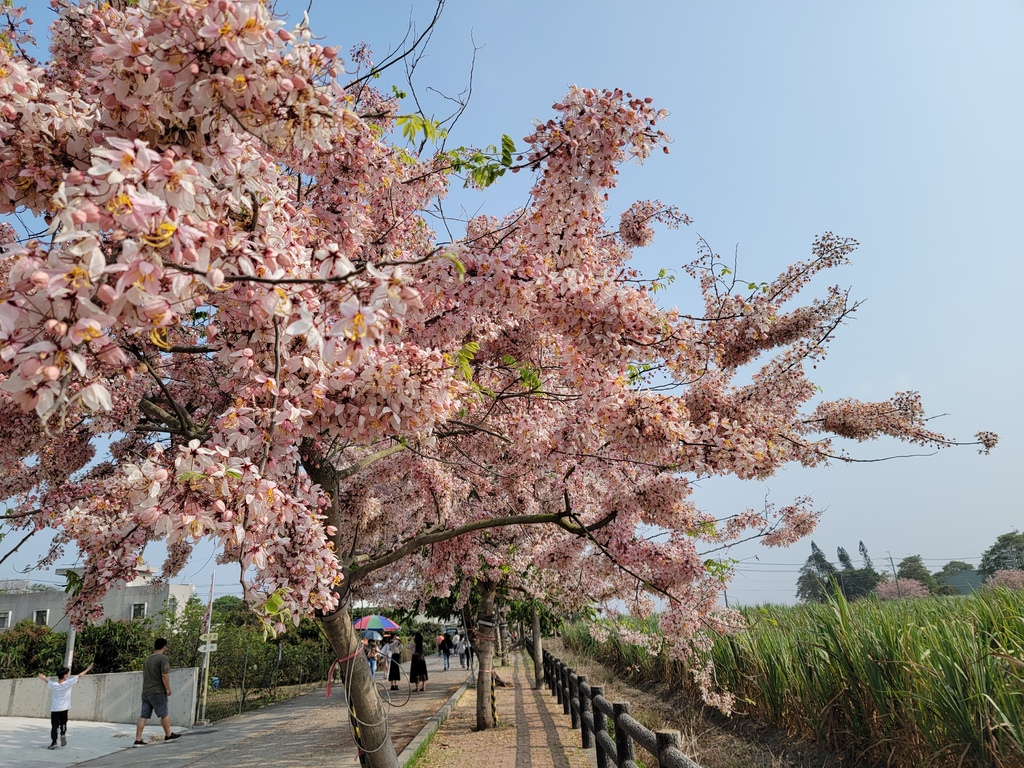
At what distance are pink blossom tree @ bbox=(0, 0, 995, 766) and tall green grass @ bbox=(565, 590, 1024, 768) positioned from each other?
5.18 ft

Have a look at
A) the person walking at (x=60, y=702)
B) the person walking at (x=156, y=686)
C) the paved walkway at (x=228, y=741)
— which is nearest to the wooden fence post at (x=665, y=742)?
the paved walkway at (x=228, y=741)

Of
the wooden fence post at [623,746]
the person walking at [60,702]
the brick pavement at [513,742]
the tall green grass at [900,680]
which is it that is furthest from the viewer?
the person walking at [60,702]

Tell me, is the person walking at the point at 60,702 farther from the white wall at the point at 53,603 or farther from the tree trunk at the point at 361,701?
the white wall at the point at 53,603

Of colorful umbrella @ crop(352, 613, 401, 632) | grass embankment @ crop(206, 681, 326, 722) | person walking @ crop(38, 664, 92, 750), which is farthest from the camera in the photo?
colorful umbrella @ crop(352, 613, 401, 632)

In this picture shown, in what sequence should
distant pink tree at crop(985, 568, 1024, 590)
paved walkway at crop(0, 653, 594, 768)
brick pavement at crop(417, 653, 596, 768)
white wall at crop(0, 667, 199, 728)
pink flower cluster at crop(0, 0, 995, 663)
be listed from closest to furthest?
pink flower cluster at crop(0, 0, 995, 663) < distant pink tree at crop(985, 568, 1024, 590) < brick pavement at crop(417, 653, 596, 768) < paved walkway at crop(0, 653, 594, 768) < white wall at crop(0, 667, 199, 728)

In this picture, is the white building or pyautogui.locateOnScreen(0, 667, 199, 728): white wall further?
the white building

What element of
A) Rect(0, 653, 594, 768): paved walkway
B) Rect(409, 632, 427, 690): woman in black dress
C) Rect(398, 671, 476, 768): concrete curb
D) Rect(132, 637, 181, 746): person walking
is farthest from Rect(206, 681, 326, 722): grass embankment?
Rect(398, 671, 476, 768): concrete curb

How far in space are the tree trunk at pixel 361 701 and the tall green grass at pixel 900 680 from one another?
433 centimetres

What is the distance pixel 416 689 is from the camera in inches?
730

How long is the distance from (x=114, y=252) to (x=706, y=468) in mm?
A: 3354

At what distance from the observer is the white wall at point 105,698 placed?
14094 mm

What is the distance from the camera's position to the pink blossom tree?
5.76 ft

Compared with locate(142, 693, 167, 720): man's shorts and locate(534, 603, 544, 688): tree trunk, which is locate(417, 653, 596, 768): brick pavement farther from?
locate(142, 693, 167, 720): man's shorts

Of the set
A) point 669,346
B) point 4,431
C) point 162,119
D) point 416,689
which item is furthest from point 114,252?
point 416,689
